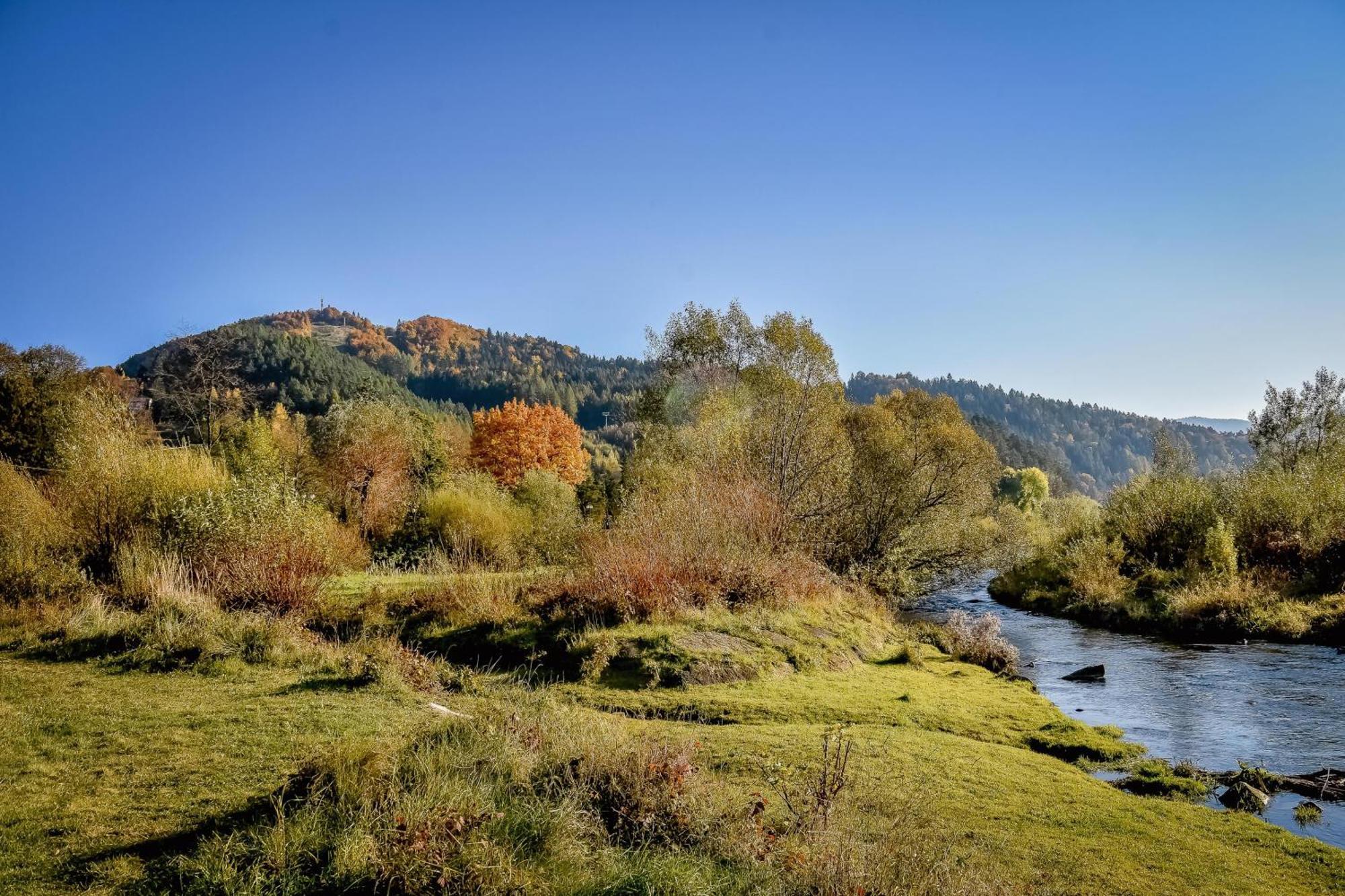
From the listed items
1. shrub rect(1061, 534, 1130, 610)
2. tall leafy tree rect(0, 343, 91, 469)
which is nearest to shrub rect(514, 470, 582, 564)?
tall leafy tree rect(0, 343, 91, 469)

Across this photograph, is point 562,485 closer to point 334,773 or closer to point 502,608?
point 502,608

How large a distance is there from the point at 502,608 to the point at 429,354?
184748 millimetres

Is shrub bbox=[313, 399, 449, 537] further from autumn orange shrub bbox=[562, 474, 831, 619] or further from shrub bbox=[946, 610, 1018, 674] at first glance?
shrub bbox=[946, 610, 1018, 674]

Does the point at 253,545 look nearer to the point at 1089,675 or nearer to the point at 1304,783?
the point at 1304,783

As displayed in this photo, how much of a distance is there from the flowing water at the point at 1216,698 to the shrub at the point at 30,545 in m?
18.2

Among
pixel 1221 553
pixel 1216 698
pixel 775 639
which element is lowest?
pixel 1216 698

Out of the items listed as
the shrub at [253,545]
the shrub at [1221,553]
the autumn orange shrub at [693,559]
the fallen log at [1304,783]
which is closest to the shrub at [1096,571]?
the shrub at [1221,553]

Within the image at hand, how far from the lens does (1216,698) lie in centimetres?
1384

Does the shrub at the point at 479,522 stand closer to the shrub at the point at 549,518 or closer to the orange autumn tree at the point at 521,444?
the shrub at the point at 549,518

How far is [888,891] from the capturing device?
4.57 metres

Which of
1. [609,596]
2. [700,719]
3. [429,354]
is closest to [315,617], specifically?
[609,596]

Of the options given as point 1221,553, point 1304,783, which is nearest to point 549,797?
point 1304,783

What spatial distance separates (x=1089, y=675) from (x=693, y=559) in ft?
30.9

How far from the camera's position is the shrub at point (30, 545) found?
1273cm
